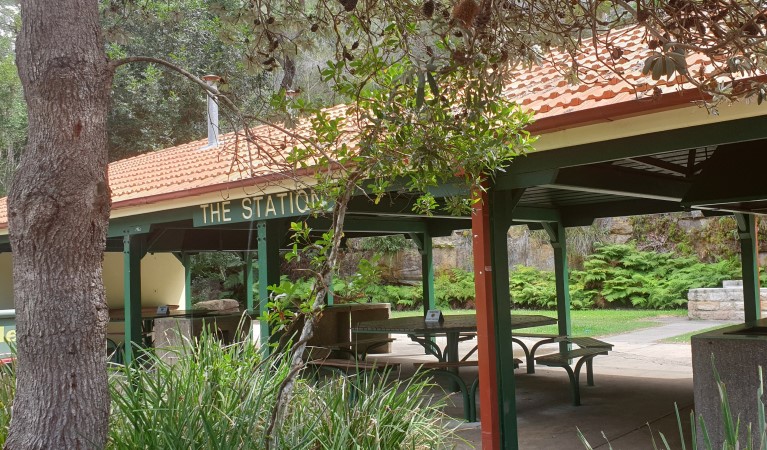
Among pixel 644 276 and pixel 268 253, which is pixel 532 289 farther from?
pixel 268 253

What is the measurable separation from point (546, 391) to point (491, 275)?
3.85 metres

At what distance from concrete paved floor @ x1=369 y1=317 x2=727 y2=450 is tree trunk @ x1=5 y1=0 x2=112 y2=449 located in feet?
7.26

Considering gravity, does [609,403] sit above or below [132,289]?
below

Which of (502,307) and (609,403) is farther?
(609,403)

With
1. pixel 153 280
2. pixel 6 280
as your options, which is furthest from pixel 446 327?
pixel 6 280

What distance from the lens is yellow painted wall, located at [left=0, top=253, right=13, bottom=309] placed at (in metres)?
17.3

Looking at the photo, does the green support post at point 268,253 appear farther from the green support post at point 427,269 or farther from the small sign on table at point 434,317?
the green support post at point 427,269

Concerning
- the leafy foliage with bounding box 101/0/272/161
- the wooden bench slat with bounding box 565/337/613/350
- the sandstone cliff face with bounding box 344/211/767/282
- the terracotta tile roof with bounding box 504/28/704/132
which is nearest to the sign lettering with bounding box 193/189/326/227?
the terracotta tile roof with bounding box 504/28/704/132

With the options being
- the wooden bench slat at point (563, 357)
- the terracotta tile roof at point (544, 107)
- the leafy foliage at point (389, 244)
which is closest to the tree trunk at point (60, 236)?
the terracotta tile roof at point (544, 107)

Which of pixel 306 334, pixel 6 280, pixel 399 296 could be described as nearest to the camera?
pixel 306 334

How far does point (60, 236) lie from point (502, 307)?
393 centimetres

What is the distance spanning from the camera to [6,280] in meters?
17.4

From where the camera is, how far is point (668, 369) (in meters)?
11.5

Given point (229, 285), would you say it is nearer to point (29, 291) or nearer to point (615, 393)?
point (615, 393)
